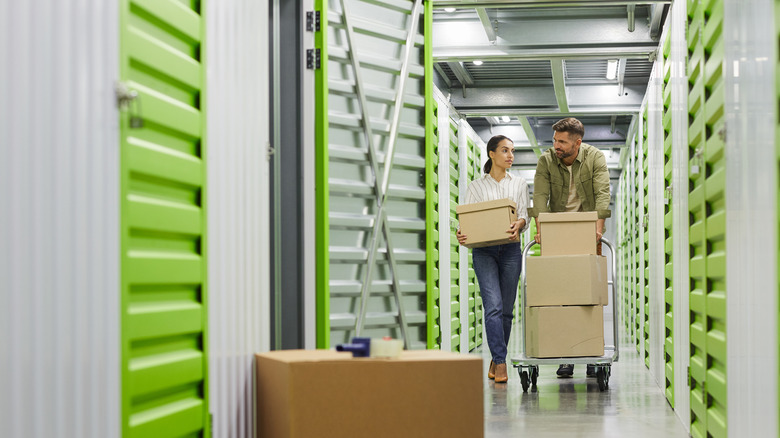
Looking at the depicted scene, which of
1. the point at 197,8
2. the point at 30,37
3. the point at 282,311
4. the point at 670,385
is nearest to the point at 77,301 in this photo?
the point at 30,37

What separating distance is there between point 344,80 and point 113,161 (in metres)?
1.94

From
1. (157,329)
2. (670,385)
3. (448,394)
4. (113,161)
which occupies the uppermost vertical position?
(113,161)

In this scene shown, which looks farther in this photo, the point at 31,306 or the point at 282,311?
the point at 282,311

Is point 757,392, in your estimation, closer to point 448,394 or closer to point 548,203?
point 448,394

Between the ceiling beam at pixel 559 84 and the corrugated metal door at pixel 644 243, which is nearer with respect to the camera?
the corrugated metal door at pixel 644 243

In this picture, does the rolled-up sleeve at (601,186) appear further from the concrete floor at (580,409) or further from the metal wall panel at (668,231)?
the concrete floor at (580,409)

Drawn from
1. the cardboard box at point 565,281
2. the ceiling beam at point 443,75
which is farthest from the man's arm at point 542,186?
the ceiling beam at point 443,75

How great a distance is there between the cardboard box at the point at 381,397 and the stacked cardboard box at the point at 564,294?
269 cm

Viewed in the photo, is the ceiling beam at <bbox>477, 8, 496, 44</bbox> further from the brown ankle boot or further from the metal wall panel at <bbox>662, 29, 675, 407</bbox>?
the brown ankle boot

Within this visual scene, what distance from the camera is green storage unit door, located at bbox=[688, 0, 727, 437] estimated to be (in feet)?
10.1

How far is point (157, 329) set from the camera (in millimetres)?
2357

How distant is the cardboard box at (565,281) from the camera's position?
5.27 metres

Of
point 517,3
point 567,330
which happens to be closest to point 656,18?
point 517,3

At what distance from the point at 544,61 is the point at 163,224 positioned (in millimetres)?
6960
